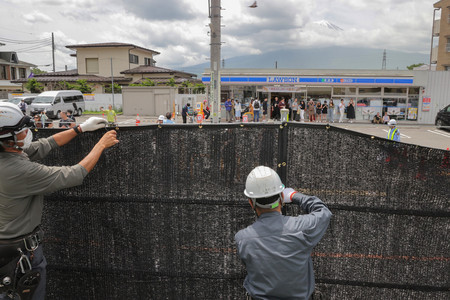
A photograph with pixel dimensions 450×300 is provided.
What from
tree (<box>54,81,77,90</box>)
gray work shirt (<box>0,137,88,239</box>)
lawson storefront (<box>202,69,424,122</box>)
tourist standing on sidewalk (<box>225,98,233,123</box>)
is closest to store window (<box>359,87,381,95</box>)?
lawson storefront (<box>202,69,424,122</box>)

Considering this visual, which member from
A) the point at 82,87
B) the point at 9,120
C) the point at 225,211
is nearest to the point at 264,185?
the point at 225,211

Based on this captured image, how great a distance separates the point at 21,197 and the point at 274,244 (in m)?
1.84

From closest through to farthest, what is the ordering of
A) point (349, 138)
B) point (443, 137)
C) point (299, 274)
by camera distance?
1. point (299, 274)
2. point (349, 138)
3. point (443, 137)

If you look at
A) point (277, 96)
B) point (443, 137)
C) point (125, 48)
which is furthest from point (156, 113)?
point (443, 137)

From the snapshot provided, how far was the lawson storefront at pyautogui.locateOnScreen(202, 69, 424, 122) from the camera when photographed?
2967 centimetres

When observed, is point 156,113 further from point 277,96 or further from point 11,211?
point 11,211

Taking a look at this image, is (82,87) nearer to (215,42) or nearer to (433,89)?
(215,42)

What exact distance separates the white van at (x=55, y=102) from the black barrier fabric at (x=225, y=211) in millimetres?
30690

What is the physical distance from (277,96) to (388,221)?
2889 centimetres

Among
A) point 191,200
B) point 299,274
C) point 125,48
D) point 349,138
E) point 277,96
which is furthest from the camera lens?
point 125,48

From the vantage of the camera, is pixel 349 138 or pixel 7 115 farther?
pixel 349 138

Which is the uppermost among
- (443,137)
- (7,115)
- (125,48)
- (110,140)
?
(125,48)

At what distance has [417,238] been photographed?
285 cm

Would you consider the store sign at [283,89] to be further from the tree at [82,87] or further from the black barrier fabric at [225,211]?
the black barrier fabric at [225,211]
